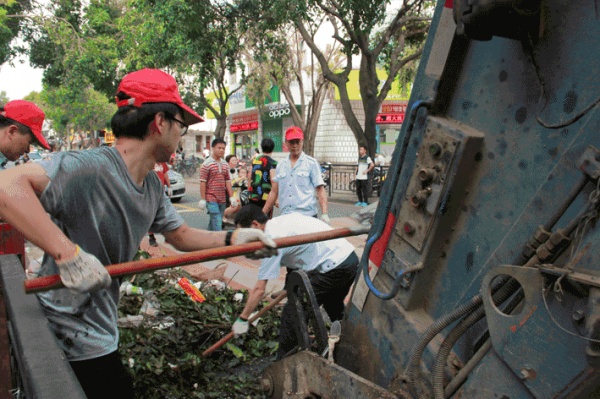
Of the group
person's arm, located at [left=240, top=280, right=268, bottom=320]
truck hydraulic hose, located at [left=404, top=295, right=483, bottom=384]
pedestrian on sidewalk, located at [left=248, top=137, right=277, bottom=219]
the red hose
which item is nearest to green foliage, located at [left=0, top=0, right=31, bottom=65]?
pedestrian on sidewalk, located at [left=248, top=137, right=277, bottom=219]

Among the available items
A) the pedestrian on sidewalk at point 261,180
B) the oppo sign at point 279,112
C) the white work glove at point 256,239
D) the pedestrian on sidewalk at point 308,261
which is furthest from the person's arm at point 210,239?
the oppo sign at point 279,112

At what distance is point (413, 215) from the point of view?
1807 millimetres

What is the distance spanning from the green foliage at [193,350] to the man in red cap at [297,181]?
1.40 metres

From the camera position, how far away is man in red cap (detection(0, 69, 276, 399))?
177 cm

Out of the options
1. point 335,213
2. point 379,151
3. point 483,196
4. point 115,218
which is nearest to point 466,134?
point 483,196

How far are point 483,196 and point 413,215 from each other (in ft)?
0.93

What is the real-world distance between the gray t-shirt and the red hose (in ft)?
0.39

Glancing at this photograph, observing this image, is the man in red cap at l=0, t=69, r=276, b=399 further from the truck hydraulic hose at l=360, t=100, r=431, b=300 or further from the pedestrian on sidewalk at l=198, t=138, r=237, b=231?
the pedestrian on sidewalk at l=198, t=138, r=237, b=231

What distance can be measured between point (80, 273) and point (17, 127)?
2392 mm

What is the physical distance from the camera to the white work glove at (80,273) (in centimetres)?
174

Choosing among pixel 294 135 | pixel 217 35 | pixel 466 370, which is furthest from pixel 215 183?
pixel 217 35

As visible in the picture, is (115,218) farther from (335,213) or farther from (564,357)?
(335,213)

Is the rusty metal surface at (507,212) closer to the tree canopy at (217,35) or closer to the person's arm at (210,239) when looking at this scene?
the person's arm at (210,239)

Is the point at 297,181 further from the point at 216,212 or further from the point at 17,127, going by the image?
the point at 17,127
